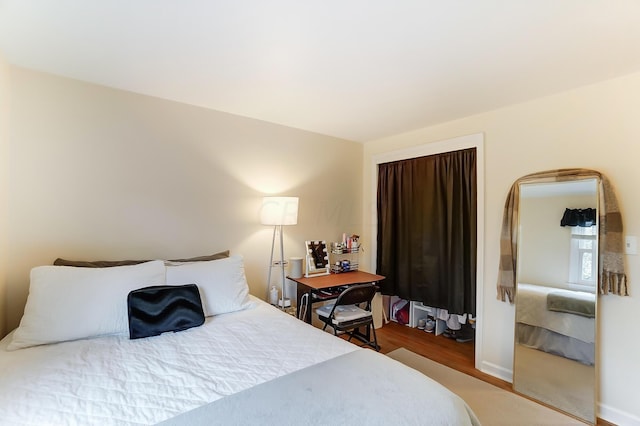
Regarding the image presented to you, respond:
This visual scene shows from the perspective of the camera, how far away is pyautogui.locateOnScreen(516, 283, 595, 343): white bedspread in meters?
2.13

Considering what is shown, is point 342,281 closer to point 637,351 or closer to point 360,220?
point 360,220

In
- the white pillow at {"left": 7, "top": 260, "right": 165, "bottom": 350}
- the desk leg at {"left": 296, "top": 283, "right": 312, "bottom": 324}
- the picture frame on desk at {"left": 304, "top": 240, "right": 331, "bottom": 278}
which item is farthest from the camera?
the picture frame on desk at {"left": 304, "top": 240, "right": 331, "bottom": 278}

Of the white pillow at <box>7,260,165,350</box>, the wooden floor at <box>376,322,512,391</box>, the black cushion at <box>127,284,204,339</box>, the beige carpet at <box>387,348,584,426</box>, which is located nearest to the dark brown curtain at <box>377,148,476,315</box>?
the wooden floor at <box>376,322,512,391</box>

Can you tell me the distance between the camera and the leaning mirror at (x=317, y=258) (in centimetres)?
316

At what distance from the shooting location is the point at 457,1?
1318 mm

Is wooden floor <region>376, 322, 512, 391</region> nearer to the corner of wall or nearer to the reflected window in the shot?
the reflected window

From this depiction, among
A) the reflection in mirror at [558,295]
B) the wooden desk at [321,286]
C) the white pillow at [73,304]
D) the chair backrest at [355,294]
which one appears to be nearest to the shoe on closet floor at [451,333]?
the reflection in mirror at [558,295]

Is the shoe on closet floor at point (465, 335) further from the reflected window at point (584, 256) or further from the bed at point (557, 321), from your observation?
the reflected window at point (584, 256)

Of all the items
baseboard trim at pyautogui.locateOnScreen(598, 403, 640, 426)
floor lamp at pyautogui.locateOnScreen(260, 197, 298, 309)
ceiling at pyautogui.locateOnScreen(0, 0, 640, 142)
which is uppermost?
ceiling at pyautogui.locateOnScreen(0, 0, 640, 142)

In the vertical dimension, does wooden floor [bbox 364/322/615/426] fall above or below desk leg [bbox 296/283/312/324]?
below

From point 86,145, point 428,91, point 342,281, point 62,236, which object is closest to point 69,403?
point 62,236

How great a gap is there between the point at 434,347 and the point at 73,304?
3.07 metres

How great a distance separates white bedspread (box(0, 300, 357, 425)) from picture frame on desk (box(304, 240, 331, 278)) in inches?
49.5

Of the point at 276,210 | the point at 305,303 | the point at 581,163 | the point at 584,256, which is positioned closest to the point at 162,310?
the point at 276,210
